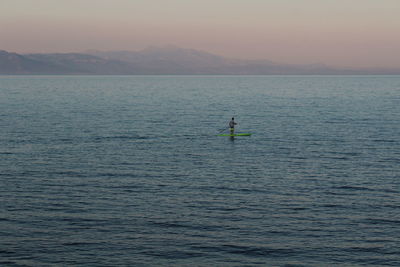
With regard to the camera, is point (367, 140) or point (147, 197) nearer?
point (147, 197)

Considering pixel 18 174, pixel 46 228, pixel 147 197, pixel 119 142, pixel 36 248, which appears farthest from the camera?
pixel 119 142

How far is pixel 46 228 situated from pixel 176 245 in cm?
963

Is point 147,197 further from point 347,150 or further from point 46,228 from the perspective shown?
point 347,150

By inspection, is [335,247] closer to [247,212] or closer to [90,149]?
[247,212]

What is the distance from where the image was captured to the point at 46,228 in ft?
117

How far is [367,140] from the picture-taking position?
77.7m

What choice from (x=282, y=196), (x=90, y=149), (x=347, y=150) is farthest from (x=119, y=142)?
(x=282, y=196)

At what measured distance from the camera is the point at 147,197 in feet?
143

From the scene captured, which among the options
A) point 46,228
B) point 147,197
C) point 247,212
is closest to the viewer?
point 46,228

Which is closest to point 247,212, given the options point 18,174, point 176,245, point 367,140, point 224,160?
point 176,245

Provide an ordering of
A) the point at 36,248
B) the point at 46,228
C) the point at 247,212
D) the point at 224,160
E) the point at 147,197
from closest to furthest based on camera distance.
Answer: the point at 36,248 → the point at 46,228 → the point at 247,212 → the point at 147,197 → the point at 224,160

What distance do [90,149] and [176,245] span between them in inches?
1499

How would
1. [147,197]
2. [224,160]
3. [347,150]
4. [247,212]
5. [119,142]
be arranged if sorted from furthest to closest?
1. [119,142]
2. [347,150]
3. [224,160]
4. [147,197]
5. [247,212]

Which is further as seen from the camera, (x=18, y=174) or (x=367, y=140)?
(x=367, y=140)
